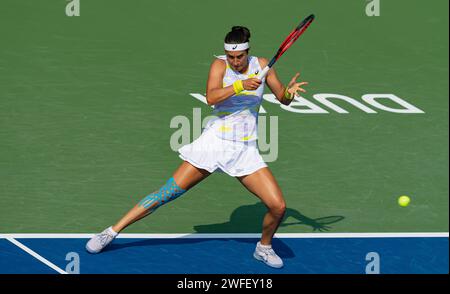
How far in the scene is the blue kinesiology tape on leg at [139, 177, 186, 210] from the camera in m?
10.7

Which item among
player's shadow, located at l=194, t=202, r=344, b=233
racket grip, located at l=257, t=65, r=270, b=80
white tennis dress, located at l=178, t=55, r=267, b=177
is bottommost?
player's shadow, located at l=194, t=202, r=344, b=233

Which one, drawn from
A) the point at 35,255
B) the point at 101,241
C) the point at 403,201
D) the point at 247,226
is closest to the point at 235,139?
the point at 247,226

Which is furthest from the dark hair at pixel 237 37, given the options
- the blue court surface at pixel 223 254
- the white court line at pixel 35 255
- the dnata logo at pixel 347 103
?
the dnata logo at pixel 347 103

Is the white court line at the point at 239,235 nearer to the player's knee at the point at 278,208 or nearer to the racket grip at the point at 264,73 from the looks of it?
the player's knee at the point at 278,208

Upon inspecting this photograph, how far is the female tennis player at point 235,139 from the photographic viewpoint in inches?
410

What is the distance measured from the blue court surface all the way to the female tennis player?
0.49 meters

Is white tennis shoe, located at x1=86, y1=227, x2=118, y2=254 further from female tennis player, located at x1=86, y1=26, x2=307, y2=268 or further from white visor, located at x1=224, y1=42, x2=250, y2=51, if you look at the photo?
white visor, located at x1=224, y1=42, x2=250, y2=51

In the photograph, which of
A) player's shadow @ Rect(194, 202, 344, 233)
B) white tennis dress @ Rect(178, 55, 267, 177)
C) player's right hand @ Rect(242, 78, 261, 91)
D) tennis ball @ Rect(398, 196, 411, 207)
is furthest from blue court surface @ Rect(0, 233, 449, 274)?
player's right hand @ Rect(242, 78, 261, 91)

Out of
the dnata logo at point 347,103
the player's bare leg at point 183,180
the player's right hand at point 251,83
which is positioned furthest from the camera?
the dnata logo at point 347,103

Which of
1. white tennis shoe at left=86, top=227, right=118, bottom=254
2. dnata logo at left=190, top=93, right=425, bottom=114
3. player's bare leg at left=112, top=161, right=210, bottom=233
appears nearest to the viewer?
player's bare leg at left=112, top=161, right=210, bottom=233

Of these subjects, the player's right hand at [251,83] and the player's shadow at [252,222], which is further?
the player's shadow at [252,222]

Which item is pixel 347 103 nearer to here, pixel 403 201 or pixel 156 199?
pixel 403 201

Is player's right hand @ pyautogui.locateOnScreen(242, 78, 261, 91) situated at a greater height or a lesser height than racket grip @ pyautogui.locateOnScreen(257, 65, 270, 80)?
lesser

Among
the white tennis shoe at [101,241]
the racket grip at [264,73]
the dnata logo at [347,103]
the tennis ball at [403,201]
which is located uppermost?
the dnata logo at [347,103]
